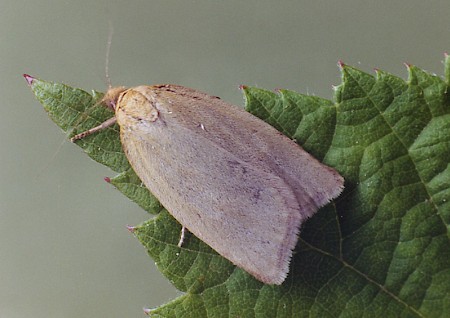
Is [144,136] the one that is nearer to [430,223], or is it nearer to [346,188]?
[346,188]

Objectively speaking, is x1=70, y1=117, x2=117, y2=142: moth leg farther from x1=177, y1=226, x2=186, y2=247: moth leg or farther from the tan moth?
x1=177, y1=226, x2=186, y2=247: moth leg

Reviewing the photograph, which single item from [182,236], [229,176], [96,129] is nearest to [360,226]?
[229,176]

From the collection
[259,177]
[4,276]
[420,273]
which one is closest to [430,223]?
[420,273]

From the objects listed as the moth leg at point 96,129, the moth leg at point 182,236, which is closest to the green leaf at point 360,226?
the moth leg at point 182,236

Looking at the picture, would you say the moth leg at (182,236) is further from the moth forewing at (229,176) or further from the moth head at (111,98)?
the moth head at (111,98)

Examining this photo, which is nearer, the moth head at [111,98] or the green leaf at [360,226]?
the green leaf at [360,226]

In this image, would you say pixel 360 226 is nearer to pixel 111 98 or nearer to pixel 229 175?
pixel 229 175

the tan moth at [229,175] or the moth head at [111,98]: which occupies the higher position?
the moth head at [111,98]

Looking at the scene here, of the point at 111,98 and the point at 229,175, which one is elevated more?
the point at 111,98
